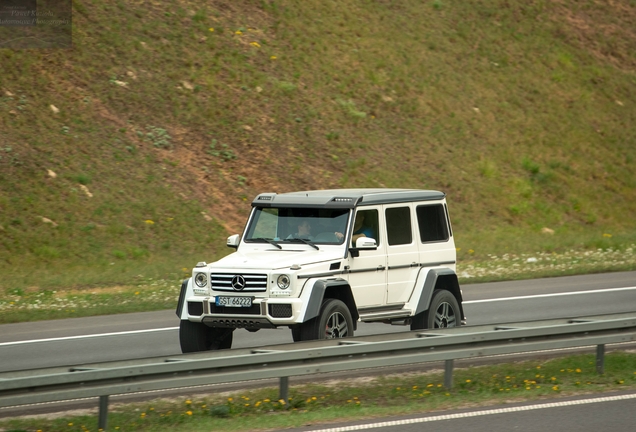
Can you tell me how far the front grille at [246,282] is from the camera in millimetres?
10758

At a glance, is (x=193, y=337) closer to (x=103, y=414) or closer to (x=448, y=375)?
(x=103, y=414)

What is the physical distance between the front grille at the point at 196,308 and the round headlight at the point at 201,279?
23cm

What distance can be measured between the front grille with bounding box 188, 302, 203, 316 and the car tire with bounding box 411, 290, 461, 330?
9.75 ft

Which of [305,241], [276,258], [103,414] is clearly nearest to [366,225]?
[305,241]

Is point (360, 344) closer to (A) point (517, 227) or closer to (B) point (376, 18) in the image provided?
(A) point (517, 227)

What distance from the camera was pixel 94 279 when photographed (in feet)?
68.4

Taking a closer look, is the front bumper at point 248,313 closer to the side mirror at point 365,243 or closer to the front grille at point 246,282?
the front grille at point 246,282

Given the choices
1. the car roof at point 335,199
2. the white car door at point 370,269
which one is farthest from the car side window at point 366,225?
the car roof at point 335,199

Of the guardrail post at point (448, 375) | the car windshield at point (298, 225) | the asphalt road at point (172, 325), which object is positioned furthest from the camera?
the asphalt road at point (172, 325)

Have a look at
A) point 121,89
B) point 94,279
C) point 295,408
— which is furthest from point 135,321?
point 121,89

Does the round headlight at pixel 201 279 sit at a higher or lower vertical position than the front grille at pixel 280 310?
higher

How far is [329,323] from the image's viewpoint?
10938 mm

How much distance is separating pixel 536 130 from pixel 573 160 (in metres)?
1.84

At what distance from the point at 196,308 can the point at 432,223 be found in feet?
11.9
